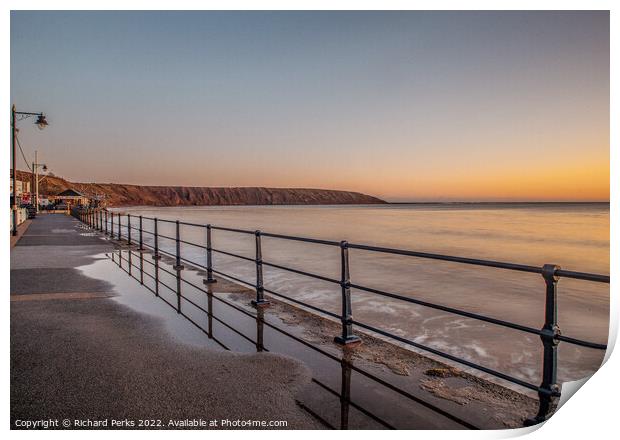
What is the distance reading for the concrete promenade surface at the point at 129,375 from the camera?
3092 millimetres

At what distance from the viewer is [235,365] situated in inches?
154

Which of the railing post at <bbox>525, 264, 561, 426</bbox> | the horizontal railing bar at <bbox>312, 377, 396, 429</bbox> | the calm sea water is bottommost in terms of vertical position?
the calm sea water

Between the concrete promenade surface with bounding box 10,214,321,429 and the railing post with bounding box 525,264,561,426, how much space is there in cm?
158

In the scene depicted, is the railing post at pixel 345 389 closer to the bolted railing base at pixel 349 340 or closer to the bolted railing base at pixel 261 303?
the bolted railing base at pixel 349 340

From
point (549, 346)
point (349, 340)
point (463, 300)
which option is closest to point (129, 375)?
point (349, 340)

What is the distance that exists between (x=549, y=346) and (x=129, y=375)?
319 cm

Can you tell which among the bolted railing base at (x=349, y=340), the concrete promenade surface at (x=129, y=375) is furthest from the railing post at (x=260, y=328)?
the bolted railing base at (x=349, y=340)

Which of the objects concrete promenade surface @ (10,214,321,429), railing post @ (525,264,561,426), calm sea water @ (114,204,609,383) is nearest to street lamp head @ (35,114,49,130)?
calm sea water @ (114,204,609,383)

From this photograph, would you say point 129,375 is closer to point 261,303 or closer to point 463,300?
point 261,303

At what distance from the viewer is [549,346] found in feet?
10.0

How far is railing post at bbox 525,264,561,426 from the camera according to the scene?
2.98 m

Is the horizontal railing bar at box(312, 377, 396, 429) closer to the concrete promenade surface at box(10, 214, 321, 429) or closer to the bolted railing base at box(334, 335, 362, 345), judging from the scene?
the concrete promenade surface at box(10, 214, 321, 429)

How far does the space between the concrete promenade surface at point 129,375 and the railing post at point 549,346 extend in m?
1.58
